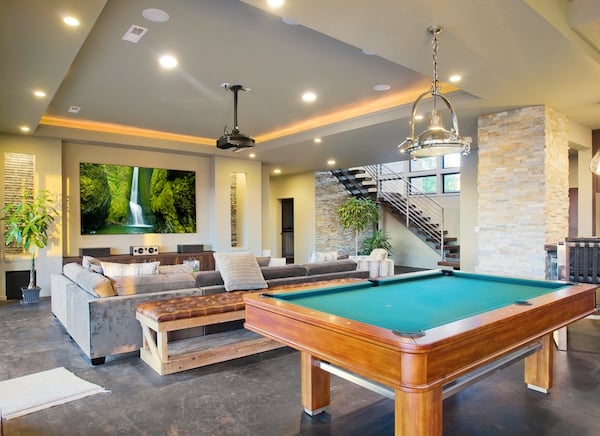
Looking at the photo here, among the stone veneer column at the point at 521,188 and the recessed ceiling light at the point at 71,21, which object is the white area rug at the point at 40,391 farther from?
the stone veneer column at the point at 521,188

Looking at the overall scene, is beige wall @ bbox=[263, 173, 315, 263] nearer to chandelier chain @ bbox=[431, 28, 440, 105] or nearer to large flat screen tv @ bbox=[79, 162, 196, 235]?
large flat screen tv @ bbox=[79, 162, 196, 235]

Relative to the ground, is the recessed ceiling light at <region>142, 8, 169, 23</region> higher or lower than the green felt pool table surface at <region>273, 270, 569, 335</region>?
higher

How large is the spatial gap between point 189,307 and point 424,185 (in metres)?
8.76

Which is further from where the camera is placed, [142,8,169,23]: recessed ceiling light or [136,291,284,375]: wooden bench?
[136,291,284,375]: wooden bench

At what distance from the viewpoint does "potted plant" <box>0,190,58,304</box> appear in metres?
6.21


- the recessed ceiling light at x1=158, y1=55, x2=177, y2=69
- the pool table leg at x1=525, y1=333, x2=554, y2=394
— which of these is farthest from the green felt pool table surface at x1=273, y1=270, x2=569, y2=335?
the recessed ceiling light at x1=158, y1=55, x2=177, y2=69

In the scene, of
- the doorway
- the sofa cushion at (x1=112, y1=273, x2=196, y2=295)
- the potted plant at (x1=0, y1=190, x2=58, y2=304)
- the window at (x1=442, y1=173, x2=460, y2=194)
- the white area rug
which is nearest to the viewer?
the white area rug

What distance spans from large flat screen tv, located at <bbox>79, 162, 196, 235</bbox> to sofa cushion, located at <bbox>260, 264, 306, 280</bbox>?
4361mm

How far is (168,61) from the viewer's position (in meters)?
4.22

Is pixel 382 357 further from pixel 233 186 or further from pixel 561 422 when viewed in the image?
pixel 233 186

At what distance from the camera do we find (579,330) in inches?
180

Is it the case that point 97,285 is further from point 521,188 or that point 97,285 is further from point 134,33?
point 521,188

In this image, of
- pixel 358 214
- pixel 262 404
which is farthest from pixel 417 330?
pixel 358 214

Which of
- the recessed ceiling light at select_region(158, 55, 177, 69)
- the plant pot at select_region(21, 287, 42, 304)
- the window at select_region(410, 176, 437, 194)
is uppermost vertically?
the recessed ceiling light at select_region(158, 55, 177, 69)
